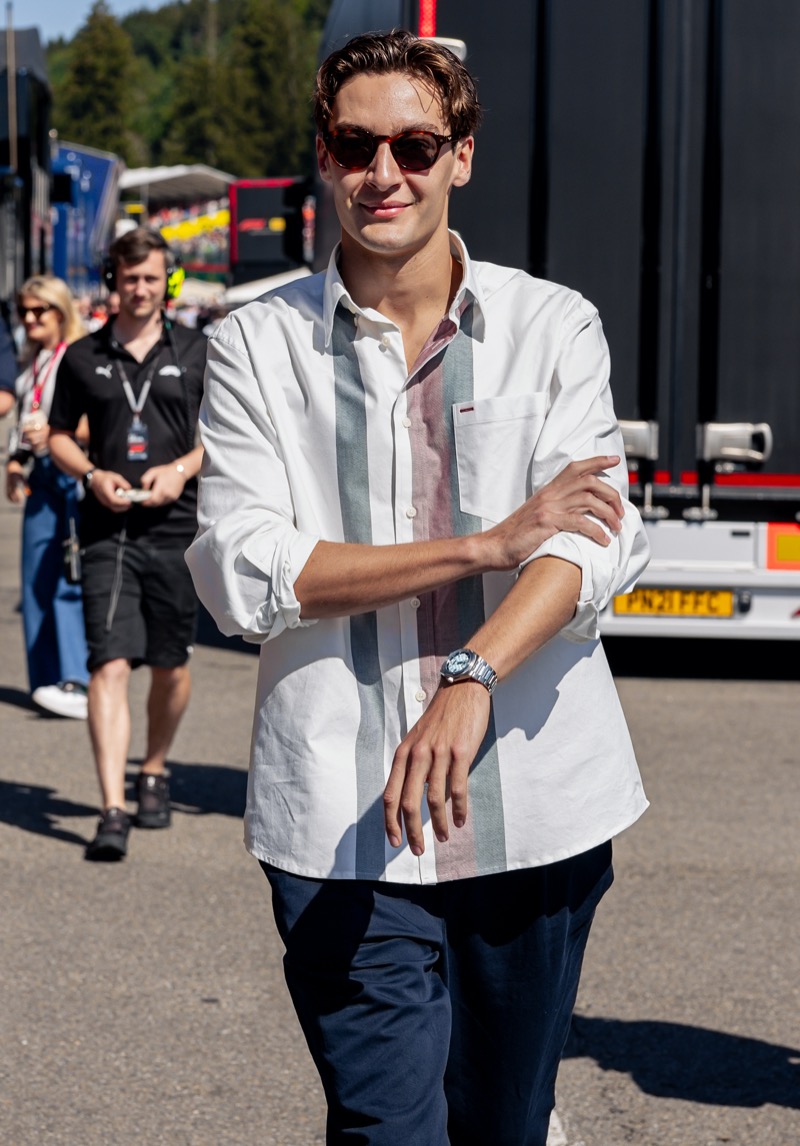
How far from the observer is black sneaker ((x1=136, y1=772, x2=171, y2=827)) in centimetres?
604

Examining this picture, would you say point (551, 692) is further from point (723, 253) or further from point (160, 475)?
point (723, 253)

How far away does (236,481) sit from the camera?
2.38 m

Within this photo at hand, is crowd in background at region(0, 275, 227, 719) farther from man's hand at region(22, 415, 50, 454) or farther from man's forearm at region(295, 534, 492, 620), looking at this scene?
man's forearm at region(295, 534, 492, 620)

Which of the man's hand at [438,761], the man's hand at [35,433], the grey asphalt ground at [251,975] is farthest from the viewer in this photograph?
the man's hand at [35,433]

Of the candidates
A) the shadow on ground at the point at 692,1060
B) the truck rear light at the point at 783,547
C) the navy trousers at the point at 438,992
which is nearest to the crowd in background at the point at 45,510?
the truck rear light at the point at 783,547

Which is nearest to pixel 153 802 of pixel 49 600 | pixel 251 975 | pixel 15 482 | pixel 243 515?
pixel 251 975

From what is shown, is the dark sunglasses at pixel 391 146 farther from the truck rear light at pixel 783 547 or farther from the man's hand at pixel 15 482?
the truck rear light at pixel 783 547

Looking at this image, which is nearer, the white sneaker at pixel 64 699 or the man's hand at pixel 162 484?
the man's hand at pixel 162 484

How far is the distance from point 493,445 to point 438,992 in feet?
2.40

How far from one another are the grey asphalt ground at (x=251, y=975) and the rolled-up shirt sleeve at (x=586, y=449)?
66.4 inches

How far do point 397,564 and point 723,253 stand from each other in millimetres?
6169

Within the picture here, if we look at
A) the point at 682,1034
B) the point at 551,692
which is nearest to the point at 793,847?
the point at 682,1034

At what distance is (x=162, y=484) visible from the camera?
5.88 m

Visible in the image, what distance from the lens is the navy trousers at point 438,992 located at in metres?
2.33
